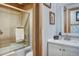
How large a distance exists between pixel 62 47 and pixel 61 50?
41 millimetres

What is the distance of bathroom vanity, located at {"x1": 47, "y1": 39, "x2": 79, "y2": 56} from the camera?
3.52 feet

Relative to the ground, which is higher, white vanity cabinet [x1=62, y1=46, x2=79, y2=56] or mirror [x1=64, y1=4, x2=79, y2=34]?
mirror [x1=64, y1=4, x2=79, y2=34]

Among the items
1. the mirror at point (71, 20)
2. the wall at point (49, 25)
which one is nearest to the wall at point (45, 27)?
the wall at point (49, 25)

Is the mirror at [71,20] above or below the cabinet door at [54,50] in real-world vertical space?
above

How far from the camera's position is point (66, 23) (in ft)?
3.81

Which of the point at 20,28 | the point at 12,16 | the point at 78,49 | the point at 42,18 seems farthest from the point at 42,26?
the point at 78,49

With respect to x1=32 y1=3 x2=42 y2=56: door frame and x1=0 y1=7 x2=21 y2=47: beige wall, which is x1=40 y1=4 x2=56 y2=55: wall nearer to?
x1=32 y1=3 x2=42 y2=56: door frame

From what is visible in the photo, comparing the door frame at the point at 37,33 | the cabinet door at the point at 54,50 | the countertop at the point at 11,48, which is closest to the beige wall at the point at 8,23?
the countertop at the point at 11,48

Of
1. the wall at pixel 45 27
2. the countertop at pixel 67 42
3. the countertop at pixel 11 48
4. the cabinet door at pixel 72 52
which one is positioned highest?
the wall at pixel 45 27

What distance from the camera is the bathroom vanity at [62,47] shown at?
107 centimetres

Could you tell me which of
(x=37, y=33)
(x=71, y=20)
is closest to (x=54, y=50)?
(x=37, y=33)

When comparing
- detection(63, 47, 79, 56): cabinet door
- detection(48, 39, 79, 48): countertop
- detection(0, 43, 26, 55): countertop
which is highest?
detection(48, 39, 79, 48): countertop

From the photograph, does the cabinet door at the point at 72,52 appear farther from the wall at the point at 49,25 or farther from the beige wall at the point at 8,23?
the beige wall at the point at 8,23

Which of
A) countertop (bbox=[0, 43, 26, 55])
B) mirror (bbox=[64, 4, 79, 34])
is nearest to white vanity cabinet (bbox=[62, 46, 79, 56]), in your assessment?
mirror (bbox=[64, 4, 79, 34])
